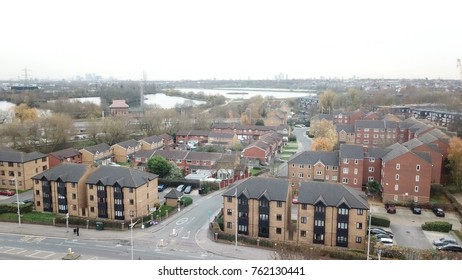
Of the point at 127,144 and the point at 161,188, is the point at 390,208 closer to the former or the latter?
the point at 161,188

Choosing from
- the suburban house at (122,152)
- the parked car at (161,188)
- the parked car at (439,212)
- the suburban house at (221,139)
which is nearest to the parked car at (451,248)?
the parked car at (439,212)

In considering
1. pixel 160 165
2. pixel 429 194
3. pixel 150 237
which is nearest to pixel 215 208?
pixel 150 237

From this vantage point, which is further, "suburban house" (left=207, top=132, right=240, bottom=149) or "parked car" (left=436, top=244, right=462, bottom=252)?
"suburban house" (left=207, top=132, right=240, bottom=149)

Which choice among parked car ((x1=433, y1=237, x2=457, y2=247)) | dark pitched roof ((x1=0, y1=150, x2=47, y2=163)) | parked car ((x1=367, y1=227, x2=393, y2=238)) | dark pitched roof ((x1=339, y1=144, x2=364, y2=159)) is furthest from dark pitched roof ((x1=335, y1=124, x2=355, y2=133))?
dark pitched roof ((x1=0, y1=150, x2=47, y2=163))

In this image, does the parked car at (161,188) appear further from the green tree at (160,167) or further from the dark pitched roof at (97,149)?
the dark pitched roof at (97,149)

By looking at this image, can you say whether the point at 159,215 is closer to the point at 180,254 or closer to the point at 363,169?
the point at 180,254

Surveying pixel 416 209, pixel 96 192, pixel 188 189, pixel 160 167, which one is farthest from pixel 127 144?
pixel 416 209

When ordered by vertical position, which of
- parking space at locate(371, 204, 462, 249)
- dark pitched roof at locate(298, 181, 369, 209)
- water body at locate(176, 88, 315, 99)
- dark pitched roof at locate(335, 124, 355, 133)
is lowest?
parking space at locate(371, 204, 462, 249)

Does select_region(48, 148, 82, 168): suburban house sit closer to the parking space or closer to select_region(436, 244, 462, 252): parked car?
the parking space
